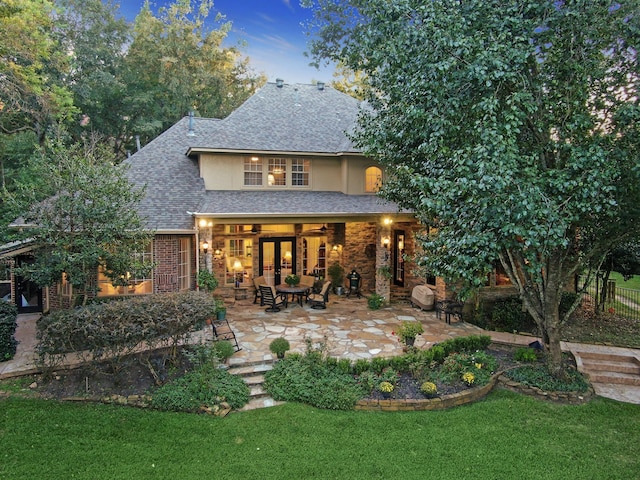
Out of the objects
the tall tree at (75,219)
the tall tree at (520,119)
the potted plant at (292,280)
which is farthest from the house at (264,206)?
the tall tree at (520,119)

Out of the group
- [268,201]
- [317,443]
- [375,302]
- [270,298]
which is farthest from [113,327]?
[375,302]

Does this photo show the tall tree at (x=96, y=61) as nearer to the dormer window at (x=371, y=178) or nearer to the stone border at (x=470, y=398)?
the dormer window at (x=371, y=178)

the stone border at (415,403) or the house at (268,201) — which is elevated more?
the house at (268,201)

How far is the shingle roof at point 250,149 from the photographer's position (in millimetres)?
13719

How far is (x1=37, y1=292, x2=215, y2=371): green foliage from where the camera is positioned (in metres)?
7.76

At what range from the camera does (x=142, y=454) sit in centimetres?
625

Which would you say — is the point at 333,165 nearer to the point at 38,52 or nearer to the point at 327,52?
the point at 327,52

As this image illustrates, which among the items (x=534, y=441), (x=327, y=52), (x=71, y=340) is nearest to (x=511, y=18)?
(x=534, y=441)

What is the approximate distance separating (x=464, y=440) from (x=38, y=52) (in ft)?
55.8

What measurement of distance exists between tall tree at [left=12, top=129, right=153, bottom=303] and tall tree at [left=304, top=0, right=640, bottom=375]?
6779 millimetres

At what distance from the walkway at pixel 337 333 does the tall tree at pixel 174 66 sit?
14698mm

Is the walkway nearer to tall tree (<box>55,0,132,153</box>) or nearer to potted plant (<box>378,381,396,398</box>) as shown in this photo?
potted plant (<box>378,381,396,398</box>)

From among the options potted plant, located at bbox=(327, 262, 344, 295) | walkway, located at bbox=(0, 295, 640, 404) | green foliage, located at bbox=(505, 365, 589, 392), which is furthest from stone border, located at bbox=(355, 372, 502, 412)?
potted plant, located at bbox=(327, 262, 344, 295)

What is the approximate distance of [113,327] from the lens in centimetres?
786
